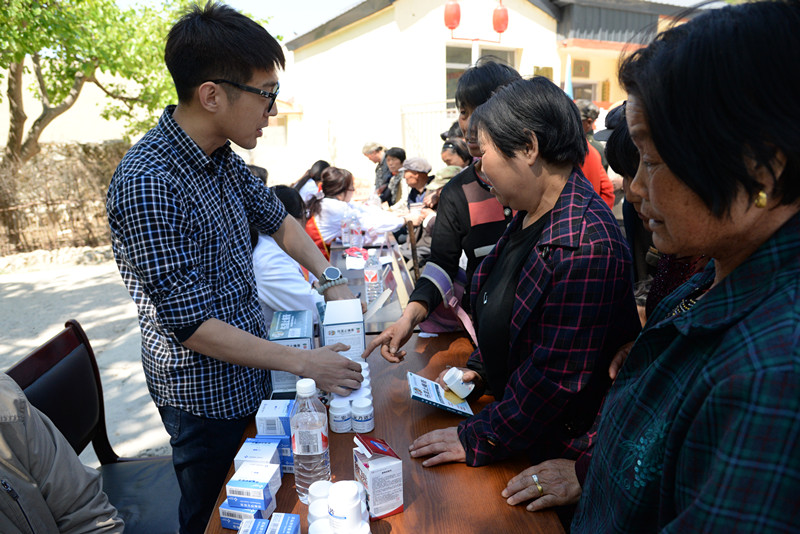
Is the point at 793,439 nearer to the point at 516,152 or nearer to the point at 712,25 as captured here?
the point at 712,25

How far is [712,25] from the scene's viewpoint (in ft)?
2.12

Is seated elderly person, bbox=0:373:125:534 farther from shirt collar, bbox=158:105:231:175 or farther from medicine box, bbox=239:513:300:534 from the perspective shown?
shirt collar, bbox=158:105:231:175

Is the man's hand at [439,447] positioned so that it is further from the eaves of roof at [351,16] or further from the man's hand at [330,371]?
the eaves of roof at [351,16]

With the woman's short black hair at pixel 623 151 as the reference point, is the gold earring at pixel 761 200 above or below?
below

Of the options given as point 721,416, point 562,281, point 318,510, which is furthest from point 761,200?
point 318,510

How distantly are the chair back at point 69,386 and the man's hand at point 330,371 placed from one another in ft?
3.61

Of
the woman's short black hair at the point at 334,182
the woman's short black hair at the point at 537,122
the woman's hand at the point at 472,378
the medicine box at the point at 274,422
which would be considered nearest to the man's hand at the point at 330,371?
the medicine box at the point at 274,422

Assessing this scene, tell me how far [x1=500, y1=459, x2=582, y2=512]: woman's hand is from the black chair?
1380mm

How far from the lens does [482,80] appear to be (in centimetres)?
221

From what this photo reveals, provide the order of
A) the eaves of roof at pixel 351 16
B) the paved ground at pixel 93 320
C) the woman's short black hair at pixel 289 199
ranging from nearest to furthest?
the woman's short black hair at pixel 289 199, the paved ground at pixel 93 320, the eaves of roof at pixel 351 16

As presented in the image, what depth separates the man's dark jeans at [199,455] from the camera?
167cm

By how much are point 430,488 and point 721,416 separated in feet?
3.01

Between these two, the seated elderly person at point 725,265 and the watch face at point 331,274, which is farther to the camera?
the watch face at point 331,274

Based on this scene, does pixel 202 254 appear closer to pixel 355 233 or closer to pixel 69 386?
pixel 69 386
